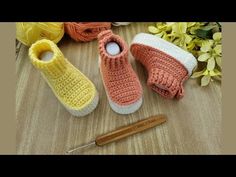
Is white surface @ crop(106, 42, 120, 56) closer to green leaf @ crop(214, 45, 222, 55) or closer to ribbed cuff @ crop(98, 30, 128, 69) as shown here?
ribbed cuff @ crop(98, 30, 128, 69)

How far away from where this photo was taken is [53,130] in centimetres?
79

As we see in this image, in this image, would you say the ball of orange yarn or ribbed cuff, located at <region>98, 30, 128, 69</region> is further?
the ball of orange yarn

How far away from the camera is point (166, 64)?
0.79 meters

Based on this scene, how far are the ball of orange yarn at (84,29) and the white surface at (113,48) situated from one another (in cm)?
17

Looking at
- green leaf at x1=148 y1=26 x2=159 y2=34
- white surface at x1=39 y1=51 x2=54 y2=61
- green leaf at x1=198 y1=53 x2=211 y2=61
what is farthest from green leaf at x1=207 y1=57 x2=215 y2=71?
white surface at x1=39 y1=51 x2=54 y2=61

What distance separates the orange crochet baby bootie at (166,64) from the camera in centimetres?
78

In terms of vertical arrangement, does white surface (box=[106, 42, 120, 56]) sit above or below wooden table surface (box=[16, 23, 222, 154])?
above

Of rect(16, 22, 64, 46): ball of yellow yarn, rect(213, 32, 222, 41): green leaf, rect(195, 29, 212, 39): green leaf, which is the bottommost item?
rect(213, 32, 222, 41): green leaf

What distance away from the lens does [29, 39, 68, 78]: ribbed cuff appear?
0.71 m

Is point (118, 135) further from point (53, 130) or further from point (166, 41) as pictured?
point (166, 41)

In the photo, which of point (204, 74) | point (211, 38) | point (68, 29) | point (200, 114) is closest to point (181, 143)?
point (200, 114)

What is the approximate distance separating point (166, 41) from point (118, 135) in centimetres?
27

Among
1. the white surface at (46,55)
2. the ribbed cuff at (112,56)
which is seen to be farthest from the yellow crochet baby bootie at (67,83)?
the ribbed cuff at (112,56)

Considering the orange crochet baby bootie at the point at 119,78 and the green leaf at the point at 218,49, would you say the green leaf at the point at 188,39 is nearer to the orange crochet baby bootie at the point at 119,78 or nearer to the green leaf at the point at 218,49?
the green leaf at the point at 218,49
